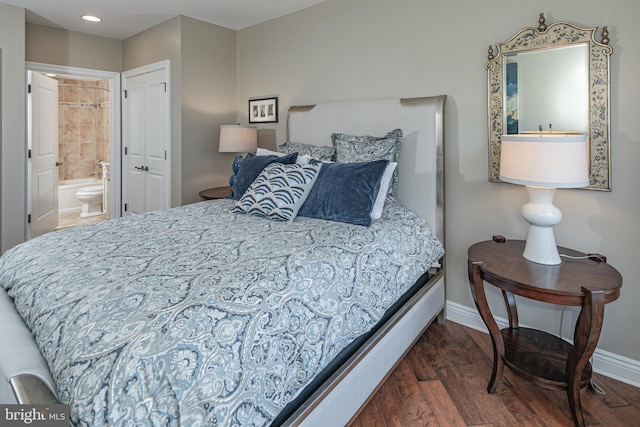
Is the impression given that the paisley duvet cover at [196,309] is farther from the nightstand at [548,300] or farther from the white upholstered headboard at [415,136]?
the white upholstered headboard at [415,136]

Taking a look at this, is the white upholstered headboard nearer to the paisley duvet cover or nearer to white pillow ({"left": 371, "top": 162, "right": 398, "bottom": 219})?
white pillow ({"left": 371, "top": 162, "right": 398, "bottom": 219})

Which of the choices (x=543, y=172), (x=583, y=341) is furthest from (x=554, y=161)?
(x=583, y=341)

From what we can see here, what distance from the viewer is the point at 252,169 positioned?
8.52 feet

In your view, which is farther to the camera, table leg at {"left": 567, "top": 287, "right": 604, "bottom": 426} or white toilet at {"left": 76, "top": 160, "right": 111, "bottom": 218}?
white toilet at {"left": 76, "top": 160, "right": 111, "bottom": 218}

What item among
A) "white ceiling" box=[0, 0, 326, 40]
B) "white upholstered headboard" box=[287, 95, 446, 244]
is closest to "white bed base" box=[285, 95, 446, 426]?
"white upholstered headboard" box=[287, 95, 446, 244]

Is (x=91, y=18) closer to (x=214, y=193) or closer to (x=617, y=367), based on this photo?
(x=214, y=193)

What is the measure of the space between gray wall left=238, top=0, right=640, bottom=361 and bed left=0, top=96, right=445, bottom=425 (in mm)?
552

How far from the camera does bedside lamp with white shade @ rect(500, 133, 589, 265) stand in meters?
1.71

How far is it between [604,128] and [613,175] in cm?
26

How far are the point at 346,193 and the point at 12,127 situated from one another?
3.51 meters

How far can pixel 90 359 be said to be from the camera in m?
0.87

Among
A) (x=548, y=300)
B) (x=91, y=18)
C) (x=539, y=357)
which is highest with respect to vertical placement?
(x=91, y=18)

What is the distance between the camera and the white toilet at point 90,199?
5992 mm

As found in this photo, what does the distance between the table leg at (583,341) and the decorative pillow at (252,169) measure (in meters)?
1.85
